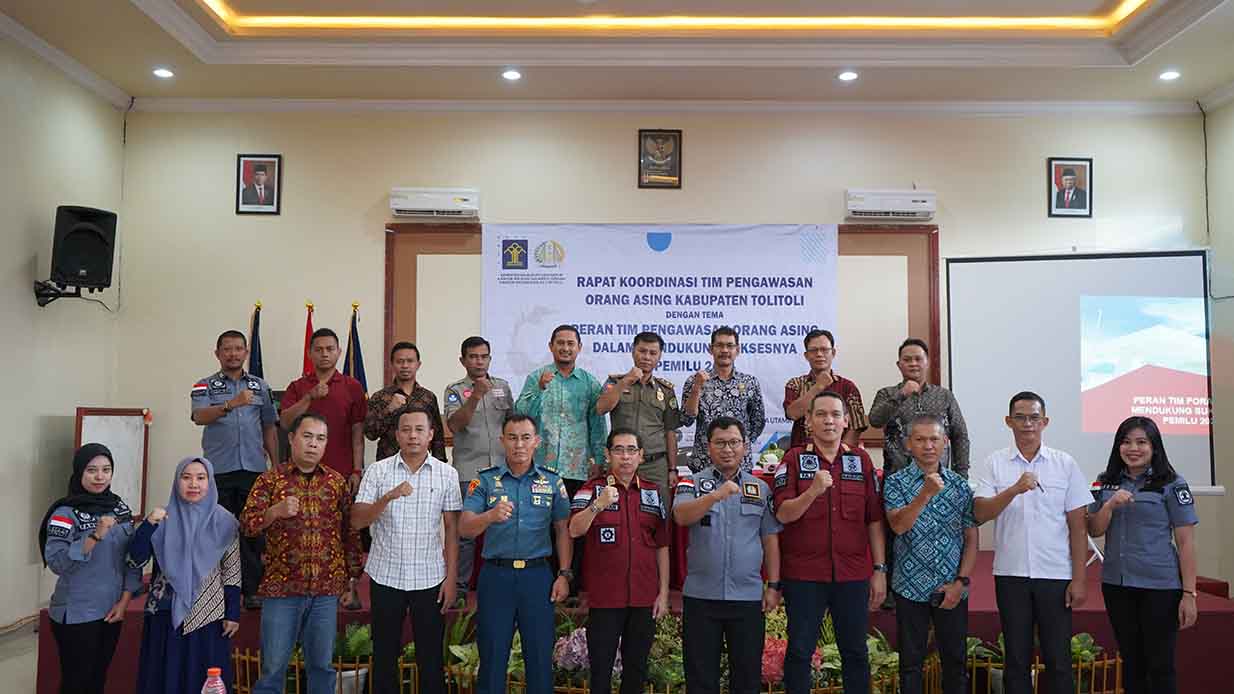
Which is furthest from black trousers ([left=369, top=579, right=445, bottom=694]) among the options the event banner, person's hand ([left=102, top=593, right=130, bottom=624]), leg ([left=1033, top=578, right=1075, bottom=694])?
the event banner

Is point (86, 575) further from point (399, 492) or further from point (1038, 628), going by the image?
point (1038, 628)

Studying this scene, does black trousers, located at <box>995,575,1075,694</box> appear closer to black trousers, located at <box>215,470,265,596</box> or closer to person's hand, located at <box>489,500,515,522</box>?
person's hand, located at <box>489,500,515,522</box>

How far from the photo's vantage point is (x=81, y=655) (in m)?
3.69

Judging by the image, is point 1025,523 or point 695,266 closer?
point 1025,523

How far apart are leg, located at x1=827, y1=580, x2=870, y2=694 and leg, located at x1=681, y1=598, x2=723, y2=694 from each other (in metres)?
0.49

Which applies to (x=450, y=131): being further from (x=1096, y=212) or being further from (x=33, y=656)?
(x=1096, y=212)

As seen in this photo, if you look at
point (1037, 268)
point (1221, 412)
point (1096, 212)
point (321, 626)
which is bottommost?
point (321, 626)

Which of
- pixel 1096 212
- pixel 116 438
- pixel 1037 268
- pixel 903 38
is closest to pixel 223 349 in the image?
pixel 116 438

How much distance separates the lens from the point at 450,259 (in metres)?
6.44

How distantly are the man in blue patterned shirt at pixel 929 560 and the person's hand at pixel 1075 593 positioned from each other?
1.37 ft

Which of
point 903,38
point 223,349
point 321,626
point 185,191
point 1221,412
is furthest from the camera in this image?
point 185,191

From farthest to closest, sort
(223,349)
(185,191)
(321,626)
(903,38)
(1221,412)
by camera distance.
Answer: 1. (185,191)
2. (1221,412)
3. (903,38)
4. (223,349)
5. (321,626)

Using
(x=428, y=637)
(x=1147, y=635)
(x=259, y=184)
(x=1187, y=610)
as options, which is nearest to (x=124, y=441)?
(x=259, y=184)

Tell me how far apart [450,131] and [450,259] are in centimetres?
90
